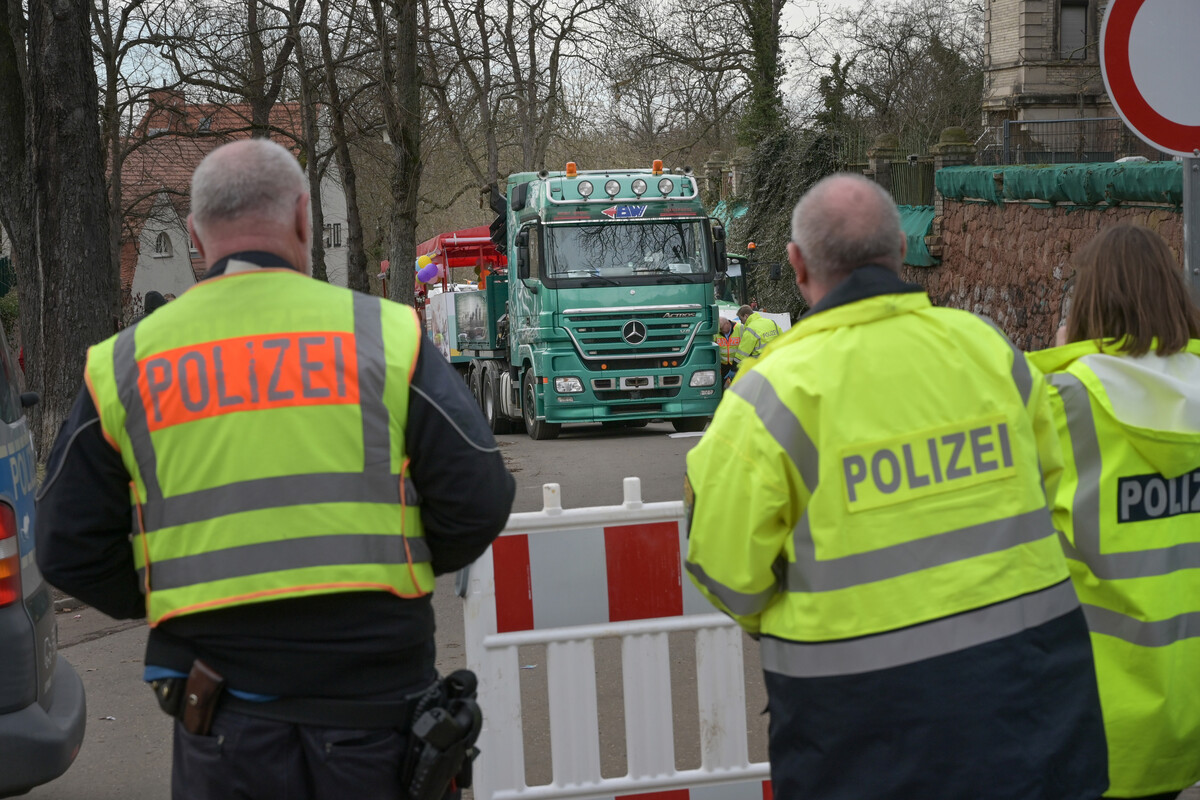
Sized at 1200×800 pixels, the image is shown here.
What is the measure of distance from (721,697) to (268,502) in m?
2.10

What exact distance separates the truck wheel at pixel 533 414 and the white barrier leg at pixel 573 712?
13780mm

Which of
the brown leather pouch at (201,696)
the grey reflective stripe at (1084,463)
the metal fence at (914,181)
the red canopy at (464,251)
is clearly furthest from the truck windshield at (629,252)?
the brown leather pouch at (201,696)

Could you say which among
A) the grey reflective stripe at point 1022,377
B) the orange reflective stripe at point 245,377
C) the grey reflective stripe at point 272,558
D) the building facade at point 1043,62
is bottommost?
the grey reflective stripe at point 272,558

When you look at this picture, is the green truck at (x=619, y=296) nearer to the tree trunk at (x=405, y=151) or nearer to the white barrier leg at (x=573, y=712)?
the tree trunk at (x=405, y=151)

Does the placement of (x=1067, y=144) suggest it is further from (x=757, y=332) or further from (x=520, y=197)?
(x=520, y=197)

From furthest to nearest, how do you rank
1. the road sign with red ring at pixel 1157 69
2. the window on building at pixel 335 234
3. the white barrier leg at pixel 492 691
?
the window on building at pixel 335 234 < the road sign with red ring at pixel 1157 69 < the white barrier leg at pixel 492 691

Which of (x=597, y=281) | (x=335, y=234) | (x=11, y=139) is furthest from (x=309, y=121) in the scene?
(x=335, y=234)

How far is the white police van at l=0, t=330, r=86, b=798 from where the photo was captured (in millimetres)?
3707

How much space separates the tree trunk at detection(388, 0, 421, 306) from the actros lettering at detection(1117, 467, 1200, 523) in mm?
21565

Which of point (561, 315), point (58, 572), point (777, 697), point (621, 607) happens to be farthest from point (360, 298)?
point (561, 315)

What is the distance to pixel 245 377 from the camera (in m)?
2.44

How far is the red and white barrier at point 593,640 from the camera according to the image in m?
3.94

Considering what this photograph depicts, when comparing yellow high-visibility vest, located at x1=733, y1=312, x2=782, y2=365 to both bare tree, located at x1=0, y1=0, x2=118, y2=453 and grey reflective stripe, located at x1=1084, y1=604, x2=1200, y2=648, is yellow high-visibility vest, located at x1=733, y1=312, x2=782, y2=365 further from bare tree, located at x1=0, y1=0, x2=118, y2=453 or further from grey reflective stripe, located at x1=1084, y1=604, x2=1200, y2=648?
grey reflective stripe, located at x1=1084, y1=604, x2=1200, y2=648

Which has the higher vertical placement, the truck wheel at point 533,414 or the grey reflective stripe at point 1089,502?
the grey reflective stripe at point 1089,502
